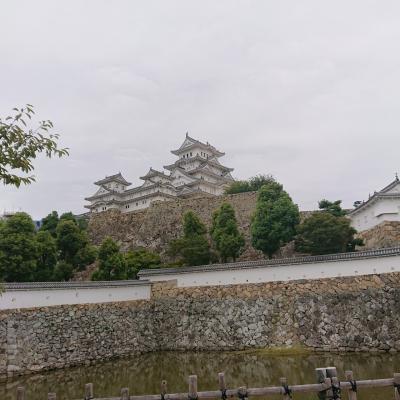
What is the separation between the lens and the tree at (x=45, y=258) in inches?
738

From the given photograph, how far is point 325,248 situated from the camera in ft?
65.1

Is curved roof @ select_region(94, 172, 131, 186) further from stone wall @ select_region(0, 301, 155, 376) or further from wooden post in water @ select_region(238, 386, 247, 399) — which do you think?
wooden post in water @ select_region(238, 386, 247, 399)

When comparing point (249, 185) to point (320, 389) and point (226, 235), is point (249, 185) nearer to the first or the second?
point (226, 235)

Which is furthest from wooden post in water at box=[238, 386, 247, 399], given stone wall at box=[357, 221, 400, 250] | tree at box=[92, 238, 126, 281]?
stone wall at box=[357, 221, 400, 250]

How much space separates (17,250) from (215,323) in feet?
28.8

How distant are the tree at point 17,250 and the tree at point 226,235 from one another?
967 cm

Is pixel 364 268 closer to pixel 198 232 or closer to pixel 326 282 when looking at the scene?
pixel 326 282

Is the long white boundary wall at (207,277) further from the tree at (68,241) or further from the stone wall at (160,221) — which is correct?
the stone wall at (160,221)

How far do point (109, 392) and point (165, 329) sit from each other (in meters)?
8.18

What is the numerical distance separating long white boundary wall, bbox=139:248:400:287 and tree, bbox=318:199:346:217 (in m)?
7.40

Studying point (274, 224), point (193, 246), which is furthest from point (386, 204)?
point (193, 246)

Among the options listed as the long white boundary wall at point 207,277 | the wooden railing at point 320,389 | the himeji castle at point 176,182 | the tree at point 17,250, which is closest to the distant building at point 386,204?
the long white boundary wall at point 207,277

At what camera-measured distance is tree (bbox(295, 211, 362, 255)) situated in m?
19.6

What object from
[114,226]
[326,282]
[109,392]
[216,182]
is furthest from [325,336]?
[216,182]
